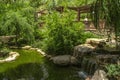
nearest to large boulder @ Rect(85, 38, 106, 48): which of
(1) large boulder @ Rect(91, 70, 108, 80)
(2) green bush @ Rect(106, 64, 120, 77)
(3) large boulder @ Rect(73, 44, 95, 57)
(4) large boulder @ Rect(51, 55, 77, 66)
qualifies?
(3) large boulder @ Rect(73, 44, 95, 57)

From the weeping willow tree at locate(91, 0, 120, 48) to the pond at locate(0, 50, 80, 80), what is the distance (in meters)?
3.81

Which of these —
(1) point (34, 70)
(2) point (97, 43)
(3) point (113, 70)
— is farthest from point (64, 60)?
(3) point (113, 70)

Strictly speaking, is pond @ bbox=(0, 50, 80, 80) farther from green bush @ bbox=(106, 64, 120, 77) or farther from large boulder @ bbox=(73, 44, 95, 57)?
green bush @ bbox=(106, 64, 120, 77)

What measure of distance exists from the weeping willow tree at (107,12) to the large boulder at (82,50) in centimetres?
451

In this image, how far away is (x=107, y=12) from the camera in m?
8.59

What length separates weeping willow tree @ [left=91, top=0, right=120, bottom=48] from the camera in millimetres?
8266

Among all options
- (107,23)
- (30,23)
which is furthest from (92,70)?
(30,23)

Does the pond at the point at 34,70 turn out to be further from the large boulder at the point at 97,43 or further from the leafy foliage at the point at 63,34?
the large boulder at the point at 97,43

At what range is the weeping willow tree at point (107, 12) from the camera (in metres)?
8.27

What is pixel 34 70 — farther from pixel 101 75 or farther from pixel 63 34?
pixel 101 75

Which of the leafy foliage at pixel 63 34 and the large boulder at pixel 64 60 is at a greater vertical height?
the leafy foliage at pixel 63 34

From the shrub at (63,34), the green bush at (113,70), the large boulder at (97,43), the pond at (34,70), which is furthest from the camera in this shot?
the shrub at (63,34)

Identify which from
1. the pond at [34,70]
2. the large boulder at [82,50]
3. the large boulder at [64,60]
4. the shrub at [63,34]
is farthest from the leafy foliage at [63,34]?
the pond at [34,70]

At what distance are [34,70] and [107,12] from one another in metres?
6.05
